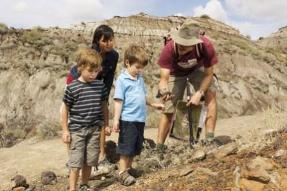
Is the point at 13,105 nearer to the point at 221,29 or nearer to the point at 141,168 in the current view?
the point at 141,168

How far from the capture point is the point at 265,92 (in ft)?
72.9

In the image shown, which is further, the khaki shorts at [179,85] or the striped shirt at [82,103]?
the khaki shorts at [179,85]

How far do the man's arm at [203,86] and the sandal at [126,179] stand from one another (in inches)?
53.4

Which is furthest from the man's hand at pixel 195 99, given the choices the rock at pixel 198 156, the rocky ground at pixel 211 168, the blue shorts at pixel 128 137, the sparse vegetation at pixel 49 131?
the sparse vegetation at pixel 49 131

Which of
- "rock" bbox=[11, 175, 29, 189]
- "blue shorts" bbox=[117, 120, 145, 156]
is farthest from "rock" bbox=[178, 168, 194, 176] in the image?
"rock" bbox=[11, 175, 29, 189]

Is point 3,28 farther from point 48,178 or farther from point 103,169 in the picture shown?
point 103,169

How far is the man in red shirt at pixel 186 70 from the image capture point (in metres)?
6.58

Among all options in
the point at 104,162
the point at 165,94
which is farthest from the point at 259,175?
the point at 104,162

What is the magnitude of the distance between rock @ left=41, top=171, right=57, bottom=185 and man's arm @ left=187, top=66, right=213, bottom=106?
87.5 inches

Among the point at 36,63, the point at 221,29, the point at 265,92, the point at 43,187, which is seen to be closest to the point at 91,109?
the point at 43,187

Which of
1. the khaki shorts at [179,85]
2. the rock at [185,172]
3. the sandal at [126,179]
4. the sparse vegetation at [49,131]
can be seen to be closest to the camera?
the rock at [185,172]

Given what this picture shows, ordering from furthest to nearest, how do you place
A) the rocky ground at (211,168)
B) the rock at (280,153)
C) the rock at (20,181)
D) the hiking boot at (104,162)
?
1. the rock at (20,181)
2. the hiking boot at (104,162)
3. the rock at (280,153)
4. the rocky ground at (211,168)

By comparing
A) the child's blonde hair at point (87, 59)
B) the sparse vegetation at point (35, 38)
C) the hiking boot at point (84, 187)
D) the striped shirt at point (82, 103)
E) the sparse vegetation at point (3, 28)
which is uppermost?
the sparse vegetation at point (3, 28)

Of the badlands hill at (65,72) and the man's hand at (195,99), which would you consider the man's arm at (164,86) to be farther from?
the badlands hill at (65,72)
